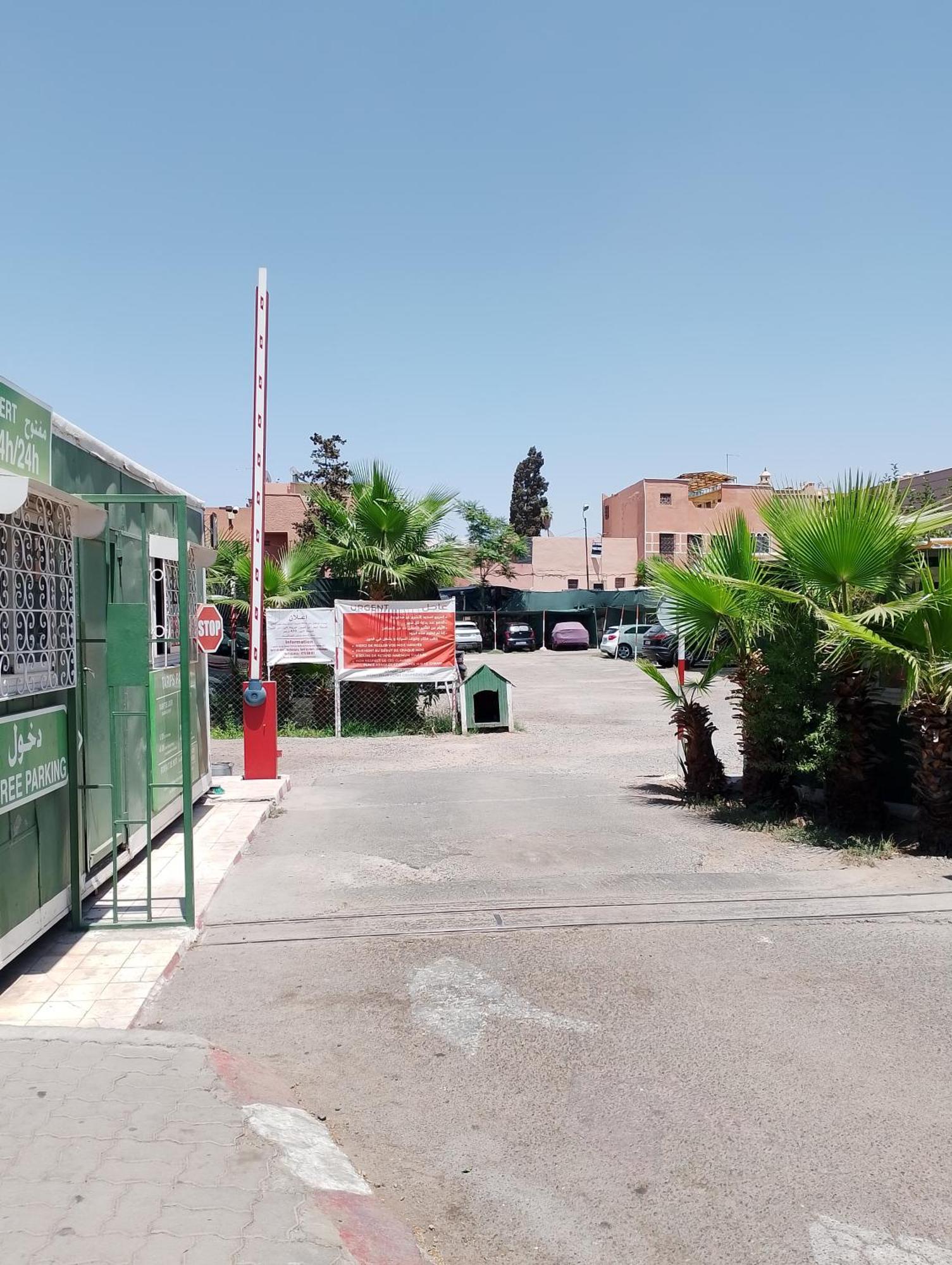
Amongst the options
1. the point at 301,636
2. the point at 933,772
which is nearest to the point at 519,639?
the point at 301,636

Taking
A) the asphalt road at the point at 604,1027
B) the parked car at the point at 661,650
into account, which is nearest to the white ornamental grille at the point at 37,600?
the asphalt road at the point at 604,1027

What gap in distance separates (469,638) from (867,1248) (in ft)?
113

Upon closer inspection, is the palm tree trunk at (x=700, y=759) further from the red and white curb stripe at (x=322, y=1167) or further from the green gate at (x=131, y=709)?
the red and white curb stripe at (x=322, y=1167)

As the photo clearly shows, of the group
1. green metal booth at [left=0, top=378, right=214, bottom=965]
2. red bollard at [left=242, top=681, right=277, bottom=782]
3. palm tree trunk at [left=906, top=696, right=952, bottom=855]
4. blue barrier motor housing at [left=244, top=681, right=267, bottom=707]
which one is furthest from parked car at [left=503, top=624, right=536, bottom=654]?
green metal booth at [left=0, top=378, right=214, bottom=965]

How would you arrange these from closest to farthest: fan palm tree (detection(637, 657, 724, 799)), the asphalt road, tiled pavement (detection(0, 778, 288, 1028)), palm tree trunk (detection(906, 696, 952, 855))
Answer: the asphalt road < tiled pavement (detection(0, 778, 288, 1028)) < palm tree trunk (detection(906, 696, 952, 855)) < fan palm tree (detection(637, 657, 724, 799))

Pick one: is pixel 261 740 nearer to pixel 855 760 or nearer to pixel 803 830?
pixel 803 830

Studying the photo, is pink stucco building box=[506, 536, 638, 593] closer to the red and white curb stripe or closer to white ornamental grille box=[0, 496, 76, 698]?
white ornamental grille box=[0, 496, 76, 698]

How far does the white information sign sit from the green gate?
6867mm

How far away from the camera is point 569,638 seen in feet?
131

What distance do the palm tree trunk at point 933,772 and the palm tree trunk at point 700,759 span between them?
2.48 m

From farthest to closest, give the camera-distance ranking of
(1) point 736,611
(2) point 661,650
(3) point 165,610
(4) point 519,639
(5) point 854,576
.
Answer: (4) point 519,639
(2) point 661,650
(1) point 736,611
(5) point 854,576
(3) point 165,610

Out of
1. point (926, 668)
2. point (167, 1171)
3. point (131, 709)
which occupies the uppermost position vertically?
point (926, 668)

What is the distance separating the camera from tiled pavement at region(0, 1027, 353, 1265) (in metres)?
2.84

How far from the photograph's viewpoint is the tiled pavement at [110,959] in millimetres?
4887
